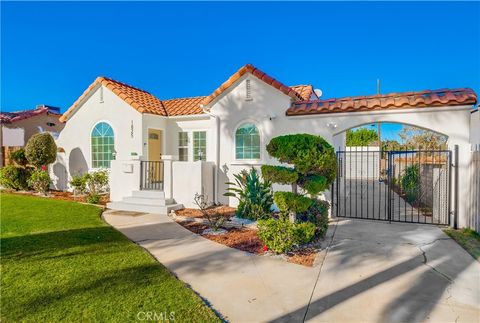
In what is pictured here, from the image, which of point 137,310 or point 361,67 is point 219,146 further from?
point 361,67

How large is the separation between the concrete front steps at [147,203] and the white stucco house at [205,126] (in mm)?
43

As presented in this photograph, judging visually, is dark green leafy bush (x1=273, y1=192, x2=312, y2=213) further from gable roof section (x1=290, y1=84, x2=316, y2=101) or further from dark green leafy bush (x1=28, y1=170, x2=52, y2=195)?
dark green leafy bush (x1=28, y1=170, x2=52, y2=195)

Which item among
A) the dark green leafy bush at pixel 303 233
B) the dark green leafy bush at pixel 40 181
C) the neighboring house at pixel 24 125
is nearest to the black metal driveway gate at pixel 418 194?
the dark green leafy bush at pixel 303 233

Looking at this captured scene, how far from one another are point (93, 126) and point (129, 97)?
290cm

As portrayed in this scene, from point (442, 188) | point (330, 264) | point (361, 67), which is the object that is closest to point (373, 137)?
point (361, 67)

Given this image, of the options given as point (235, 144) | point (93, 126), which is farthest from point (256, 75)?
point (93, 126)

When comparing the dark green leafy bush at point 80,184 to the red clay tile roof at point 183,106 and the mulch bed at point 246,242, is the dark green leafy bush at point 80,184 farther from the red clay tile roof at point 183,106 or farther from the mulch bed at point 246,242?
the mulch bed at point 246,242

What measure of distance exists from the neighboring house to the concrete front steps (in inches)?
441

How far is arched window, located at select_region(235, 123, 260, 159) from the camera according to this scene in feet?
35.7

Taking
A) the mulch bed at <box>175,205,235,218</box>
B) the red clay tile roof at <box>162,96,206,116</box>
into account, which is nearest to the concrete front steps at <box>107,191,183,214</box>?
the mulch bed at <box>175,205,235,218</box>

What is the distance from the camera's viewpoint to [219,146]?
37.4ft

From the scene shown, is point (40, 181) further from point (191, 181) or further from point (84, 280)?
point (84, 280)

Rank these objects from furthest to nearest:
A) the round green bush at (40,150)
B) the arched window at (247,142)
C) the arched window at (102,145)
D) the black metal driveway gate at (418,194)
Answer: the arched window at (102,145) < the round green bush at (40,150) < the arched window at (247,142) < the black metal driveway gate at (418,194)

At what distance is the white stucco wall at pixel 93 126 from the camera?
44.2ft
